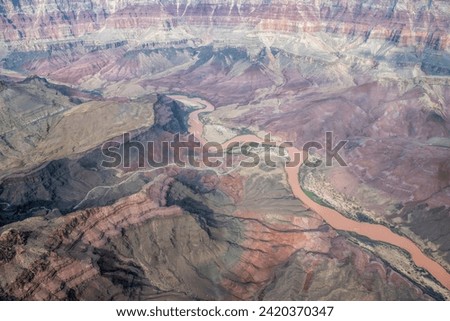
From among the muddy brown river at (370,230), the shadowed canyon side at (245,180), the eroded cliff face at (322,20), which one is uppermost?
the eroded cliff face at (322,20)

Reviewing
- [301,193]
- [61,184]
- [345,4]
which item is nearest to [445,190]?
[301,193]

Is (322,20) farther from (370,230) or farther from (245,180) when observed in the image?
(370,230)

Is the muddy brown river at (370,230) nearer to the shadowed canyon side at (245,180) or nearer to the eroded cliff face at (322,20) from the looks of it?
the shadowed canyon side at (245,180)

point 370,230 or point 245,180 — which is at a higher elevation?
point 245,180

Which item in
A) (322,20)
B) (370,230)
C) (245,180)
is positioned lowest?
(370,230)

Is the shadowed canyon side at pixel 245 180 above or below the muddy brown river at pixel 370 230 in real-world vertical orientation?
above

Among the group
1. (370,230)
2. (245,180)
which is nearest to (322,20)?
(245,180)

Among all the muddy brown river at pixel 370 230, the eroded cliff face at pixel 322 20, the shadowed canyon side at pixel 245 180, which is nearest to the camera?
the shadowed canyon side at pixel 245 180

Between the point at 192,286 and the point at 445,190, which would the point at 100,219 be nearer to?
the point at 192,286

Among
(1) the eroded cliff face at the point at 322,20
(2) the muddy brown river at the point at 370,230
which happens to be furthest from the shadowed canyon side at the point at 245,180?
(1) the eroded cliff face at the point at 322,20
